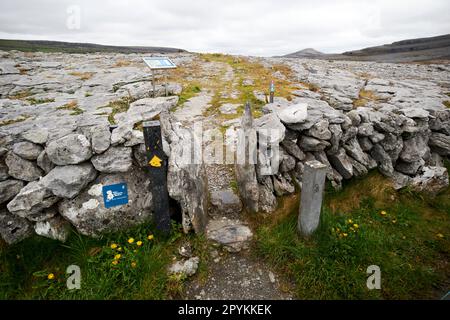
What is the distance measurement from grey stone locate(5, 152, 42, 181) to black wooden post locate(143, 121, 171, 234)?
272cm

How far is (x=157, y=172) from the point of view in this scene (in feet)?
15.7

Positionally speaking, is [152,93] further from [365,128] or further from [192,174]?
[365,128]

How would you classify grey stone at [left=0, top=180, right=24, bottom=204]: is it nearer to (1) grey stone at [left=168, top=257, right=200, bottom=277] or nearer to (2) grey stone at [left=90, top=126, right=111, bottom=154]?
(2) grey stone at [left=90, top=126, right=111, bottom=154]

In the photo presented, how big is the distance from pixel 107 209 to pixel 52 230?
120cm

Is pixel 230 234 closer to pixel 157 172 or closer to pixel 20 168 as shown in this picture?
pixel 157 172

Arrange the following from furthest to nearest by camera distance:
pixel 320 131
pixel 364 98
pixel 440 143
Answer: pixel 364 98 → pixel 440 143 → pixel 320 131

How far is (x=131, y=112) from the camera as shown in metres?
8.38

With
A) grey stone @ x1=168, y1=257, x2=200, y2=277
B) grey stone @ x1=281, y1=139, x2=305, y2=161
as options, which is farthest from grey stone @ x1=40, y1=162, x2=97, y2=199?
grey stone @ x1=281, y1=139, x2=305, y2=161

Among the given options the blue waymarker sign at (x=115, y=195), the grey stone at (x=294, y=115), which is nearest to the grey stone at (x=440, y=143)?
the grey stone at (x=294, y=115)

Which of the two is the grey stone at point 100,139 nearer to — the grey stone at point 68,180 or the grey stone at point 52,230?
the grey stone at point 68,180

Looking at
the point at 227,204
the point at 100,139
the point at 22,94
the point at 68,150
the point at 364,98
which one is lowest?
the point at 227,204

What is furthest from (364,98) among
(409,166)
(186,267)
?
(186,267)
